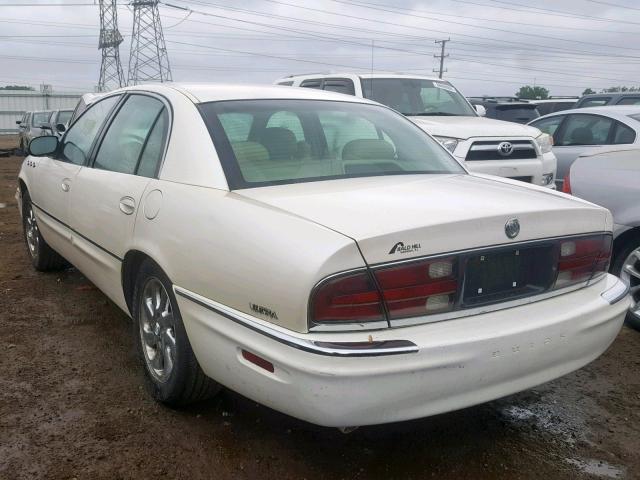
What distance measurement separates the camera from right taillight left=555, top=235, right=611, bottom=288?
9.20 feet

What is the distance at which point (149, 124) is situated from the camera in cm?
361

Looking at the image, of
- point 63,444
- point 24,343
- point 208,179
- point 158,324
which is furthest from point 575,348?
point 24,343

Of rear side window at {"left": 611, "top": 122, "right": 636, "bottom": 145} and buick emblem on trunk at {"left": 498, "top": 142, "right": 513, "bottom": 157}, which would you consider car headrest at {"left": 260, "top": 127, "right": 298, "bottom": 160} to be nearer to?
buick emblem on trunk at {"left": 498, "top": 142, "right": 513, "bottom": 157}

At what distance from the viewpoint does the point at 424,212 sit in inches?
99.0

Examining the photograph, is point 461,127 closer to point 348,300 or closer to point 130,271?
point 130,271

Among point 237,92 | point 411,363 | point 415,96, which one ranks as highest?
point 237,92

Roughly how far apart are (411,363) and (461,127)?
5534 mm

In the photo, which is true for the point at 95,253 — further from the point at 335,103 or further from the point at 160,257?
the point at 335,103

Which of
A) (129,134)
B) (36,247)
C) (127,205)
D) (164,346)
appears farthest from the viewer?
(36,247)

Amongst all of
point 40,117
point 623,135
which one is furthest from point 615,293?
point 40,117

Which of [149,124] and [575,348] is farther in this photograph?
[149,124]

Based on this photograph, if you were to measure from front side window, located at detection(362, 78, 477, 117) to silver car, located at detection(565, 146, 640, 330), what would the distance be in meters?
3.75

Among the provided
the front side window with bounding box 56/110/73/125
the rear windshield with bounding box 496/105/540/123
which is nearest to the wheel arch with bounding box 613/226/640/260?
the rear windshield with bounding box 496/105/540/123

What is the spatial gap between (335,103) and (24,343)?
8.05 feet
